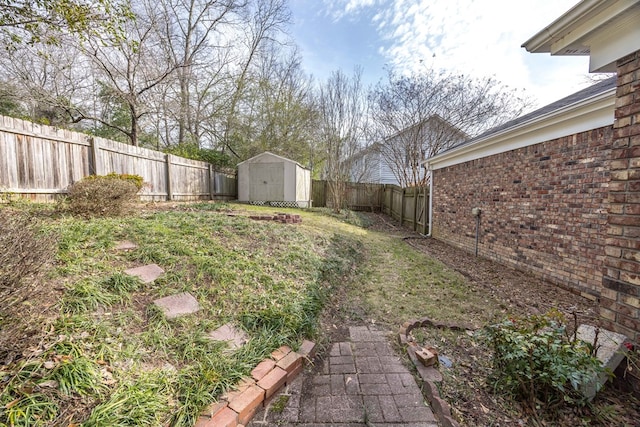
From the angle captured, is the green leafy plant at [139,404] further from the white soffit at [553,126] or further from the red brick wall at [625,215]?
the white soffit at [553,126]

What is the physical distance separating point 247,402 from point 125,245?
233 centimetres

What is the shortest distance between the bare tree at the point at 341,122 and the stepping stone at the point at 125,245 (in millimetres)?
9374

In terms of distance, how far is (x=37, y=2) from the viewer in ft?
11.8

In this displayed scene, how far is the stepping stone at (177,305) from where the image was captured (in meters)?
2.27

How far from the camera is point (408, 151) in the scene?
13.6m

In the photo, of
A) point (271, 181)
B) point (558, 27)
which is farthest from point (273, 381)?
point (271, 181)

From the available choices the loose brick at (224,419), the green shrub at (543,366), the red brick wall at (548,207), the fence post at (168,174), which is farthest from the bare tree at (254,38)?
the green shrub at (543,366)

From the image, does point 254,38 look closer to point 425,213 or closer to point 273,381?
point 425,213

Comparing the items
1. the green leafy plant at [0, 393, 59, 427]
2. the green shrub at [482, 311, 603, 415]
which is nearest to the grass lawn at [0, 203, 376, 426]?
the green leafy plant at [0, 393, 59, 427]

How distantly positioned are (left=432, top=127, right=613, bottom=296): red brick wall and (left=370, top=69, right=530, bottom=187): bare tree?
21.0ft

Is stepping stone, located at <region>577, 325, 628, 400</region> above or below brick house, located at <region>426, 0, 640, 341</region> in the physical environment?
below

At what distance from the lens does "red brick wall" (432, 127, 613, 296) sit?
3.79 metres

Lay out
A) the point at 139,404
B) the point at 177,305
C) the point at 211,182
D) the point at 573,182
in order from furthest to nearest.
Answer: the point at 211,182 → the point at 573,182 → the point at 177,305 → the point at 139,404

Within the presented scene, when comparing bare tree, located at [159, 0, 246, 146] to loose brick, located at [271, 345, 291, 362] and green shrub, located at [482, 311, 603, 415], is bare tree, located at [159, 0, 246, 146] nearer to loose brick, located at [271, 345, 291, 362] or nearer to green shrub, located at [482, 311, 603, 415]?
loose brick, located at [271, 345, 291, 362]
